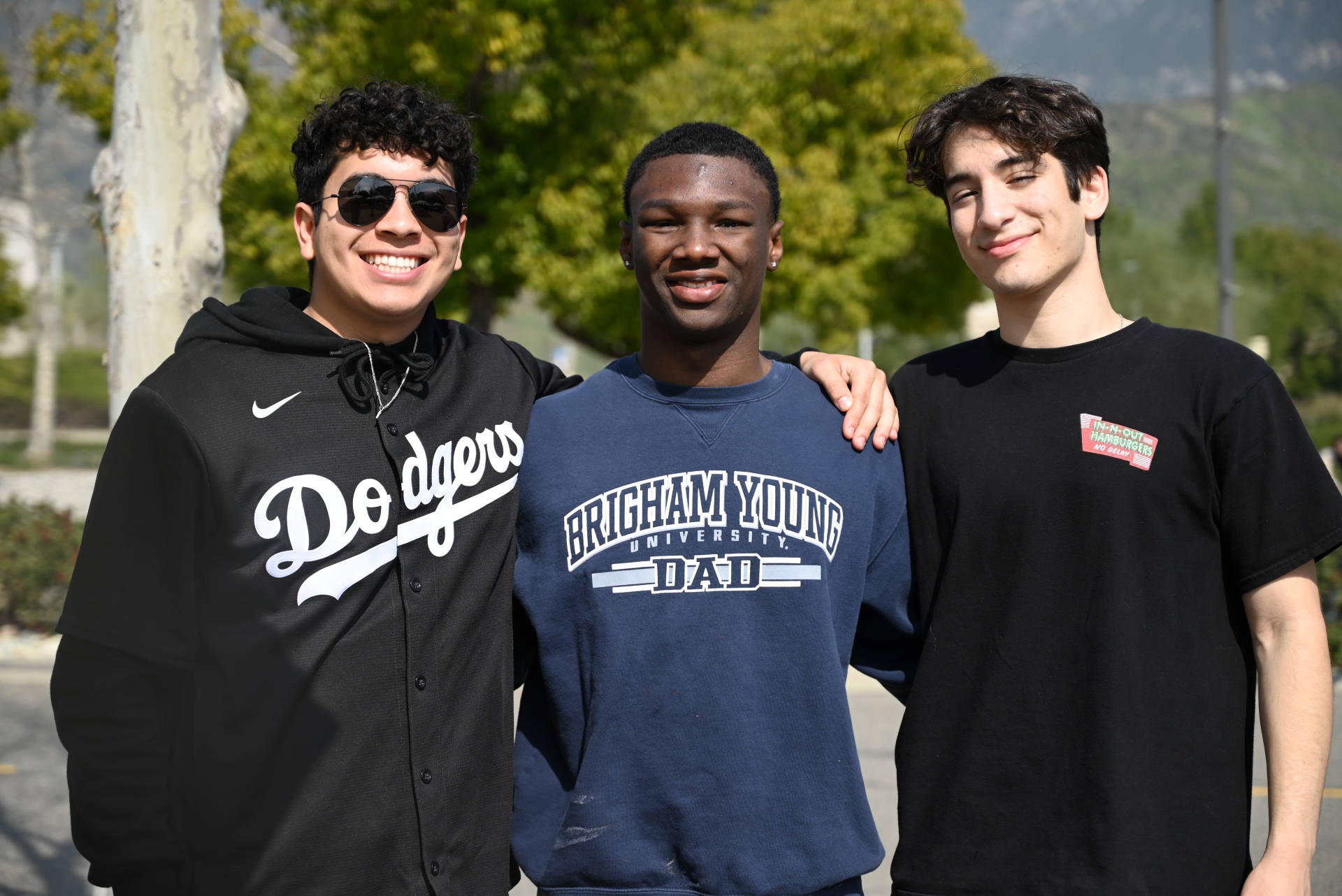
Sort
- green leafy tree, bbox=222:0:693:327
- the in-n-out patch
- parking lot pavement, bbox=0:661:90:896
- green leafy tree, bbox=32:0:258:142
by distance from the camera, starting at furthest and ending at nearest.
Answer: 1. green leafy tree, bbox=32:0:258:142
2. green leafy tree, bbox=222:0:693:327
3. parking lot pavement, bbox=0:661:90:896
4. the in-n-out patch

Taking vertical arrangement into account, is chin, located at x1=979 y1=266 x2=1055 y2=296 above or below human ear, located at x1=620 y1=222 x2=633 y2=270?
below

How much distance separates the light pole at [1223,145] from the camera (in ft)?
Result: 38.7

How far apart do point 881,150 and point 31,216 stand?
20.5 metres

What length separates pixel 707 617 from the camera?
251 cm

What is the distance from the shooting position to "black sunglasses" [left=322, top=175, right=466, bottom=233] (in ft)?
8.73

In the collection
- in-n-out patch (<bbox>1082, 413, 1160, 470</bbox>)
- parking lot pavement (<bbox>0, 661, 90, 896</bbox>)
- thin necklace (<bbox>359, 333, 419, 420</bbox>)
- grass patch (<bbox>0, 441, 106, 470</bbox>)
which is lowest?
parking lot pavement (<bbox>0, 661, 90, 896</bbox>)

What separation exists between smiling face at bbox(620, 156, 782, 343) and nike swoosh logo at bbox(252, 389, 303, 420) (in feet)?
2.91

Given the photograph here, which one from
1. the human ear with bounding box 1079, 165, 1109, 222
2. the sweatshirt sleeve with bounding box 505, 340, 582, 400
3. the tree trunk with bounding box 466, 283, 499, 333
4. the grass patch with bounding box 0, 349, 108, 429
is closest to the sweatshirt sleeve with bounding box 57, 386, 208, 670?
the sweatshirt sleeve with bounding box 505, 340, 582, 400

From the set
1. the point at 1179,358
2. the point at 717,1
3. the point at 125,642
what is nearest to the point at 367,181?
the point at 125,642

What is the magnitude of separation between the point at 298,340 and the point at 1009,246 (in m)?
1.66

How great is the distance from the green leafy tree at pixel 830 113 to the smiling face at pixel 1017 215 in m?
13.2

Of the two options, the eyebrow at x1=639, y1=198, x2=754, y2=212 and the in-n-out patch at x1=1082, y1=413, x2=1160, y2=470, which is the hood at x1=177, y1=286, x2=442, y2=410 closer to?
the eyebrow at x1=639, y1=198, x2=754, y2=212

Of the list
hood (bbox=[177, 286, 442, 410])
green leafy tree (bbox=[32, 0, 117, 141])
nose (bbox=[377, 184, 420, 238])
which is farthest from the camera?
green leafy tree (bbox=[32, 0, 117, 141])

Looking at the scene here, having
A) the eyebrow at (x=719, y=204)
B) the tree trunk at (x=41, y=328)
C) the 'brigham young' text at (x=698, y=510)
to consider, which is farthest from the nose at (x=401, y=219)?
the tree trunk at (x=41, y=328)
